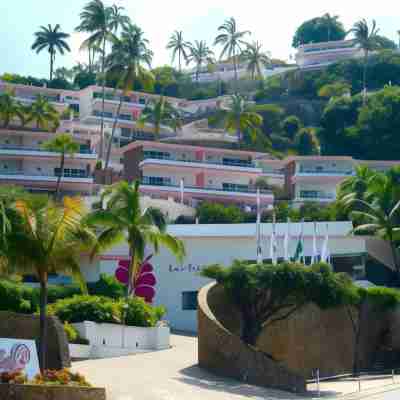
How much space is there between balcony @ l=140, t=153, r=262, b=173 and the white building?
27087 mm

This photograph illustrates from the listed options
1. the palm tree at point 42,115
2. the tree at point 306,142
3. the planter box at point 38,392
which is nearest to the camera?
the planter box at point 38,392

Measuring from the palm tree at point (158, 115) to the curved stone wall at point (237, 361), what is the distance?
6617cm

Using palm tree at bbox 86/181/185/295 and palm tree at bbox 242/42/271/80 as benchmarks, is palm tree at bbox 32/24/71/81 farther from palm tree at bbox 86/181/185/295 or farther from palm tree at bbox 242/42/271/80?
palm tree at bbox 86/181/185/295

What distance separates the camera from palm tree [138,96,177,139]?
10831 centimetres

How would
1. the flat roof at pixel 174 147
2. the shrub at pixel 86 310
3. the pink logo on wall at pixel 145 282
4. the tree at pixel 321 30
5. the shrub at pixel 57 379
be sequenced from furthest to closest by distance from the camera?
the tree at pixel 321 30, the flat roof at pixel 174 147, the pink logo on wall at pixel 145 282, the shrub at pixel 86 310, the shrub at pixel 57 379

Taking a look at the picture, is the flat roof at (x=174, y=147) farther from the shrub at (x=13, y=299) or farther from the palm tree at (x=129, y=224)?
the shrub at (x=13, y=299)

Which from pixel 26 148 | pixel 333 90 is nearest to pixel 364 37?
pixel 333 90

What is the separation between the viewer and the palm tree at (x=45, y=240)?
1324 inches

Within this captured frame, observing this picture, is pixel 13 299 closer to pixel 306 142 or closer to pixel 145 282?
pixel 145 282

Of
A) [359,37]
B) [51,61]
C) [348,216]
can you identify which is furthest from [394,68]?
[348,216]

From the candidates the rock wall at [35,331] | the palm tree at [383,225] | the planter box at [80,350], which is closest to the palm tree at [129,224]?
the planter box at [80,350]

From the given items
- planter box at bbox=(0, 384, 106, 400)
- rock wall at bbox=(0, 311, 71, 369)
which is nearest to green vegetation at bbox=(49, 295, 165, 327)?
rock wall at bbox=(0, 311, 71, 369)

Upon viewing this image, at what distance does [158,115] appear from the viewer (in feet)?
356

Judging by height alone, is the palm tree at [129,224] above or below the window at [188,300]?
above
